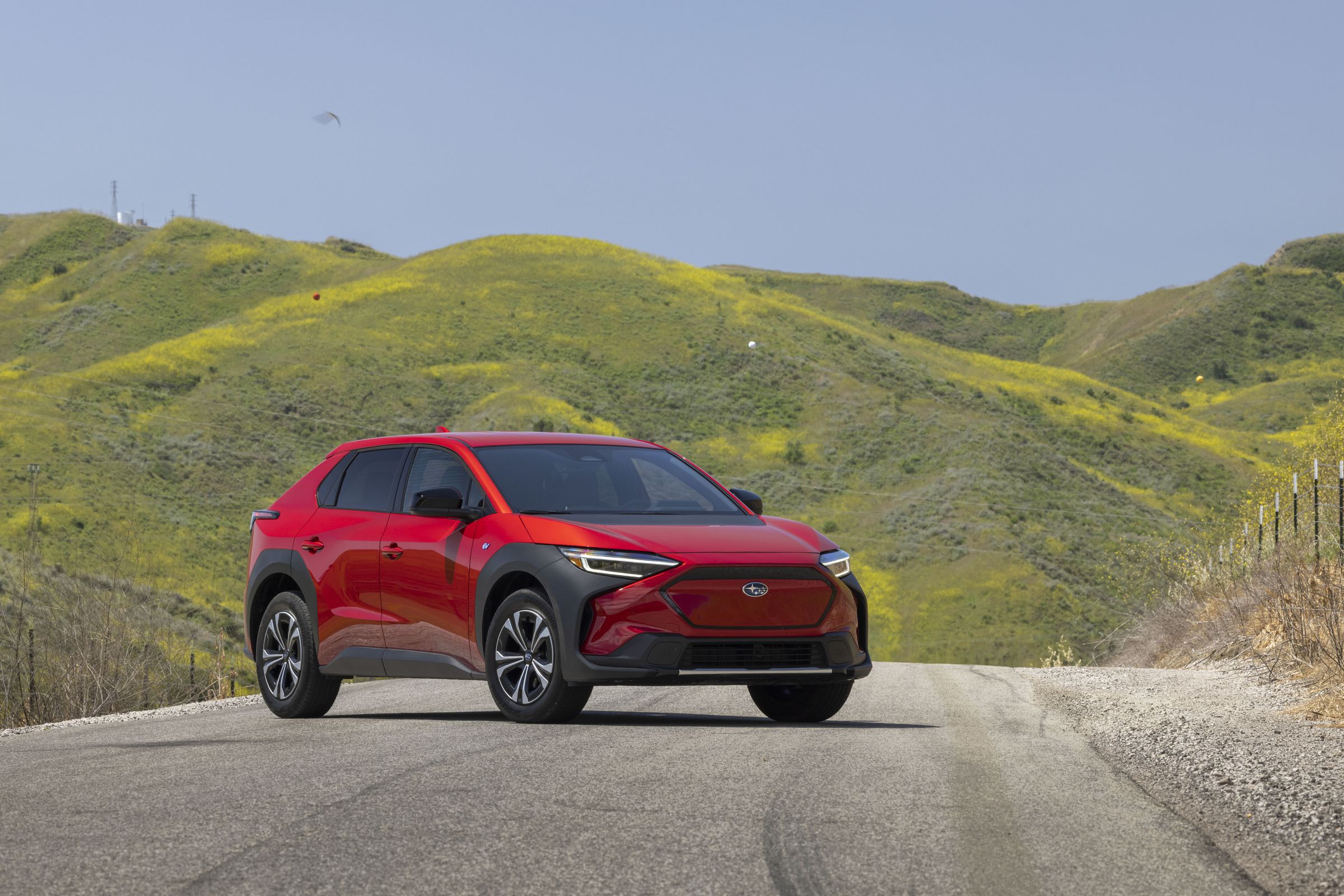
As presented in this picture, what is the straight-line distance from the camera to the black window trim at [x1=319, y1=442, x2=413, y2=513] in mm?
10094

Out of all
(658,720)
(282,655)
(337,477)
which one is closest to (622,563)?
(658,720)

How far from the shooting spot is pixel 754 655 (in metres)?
8.60

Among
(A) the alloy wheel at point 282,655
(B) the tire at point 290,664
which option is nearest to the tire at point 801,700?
(B) the tire at point 290,664

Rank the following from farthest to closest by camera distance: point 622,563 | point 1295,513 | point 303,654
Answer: point 1295,513
point 303,654
point 622,563

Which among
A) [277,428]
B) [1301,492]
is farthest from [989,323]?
[1301,492]

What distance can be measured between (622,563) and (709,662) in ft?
2.35

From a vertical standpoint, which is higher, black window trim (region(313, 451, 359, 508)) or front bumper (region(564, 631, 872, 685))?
black window trim (region(313, 451, 359, 508))

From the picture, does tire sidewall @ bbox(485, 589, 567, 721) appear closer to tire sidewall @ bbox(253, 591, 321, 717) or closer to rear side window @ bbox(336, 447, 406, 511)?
rear side window @ bbox(336, 447, 406, 511)

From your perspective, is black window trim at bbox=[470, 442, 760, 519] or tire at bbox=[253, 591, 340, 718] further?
tire at bbox=[253, 591, 340, 718]

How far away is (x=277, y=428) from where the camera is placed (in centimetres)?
7431

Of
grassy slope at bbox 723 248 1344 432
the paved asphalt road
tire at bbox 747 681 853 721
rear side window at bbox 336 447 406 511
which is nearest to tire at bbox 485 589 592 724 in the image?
the paved asphalt road

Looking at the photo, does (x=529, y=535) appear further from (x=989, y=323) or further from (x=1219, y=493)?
(x=989, y=323)

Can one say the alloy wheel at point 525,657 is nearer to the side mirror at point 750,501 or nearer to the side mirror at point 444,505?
the side mirror at point 444,505

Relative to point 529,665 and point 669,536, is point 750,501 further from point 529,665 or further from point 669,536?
point 529,665
